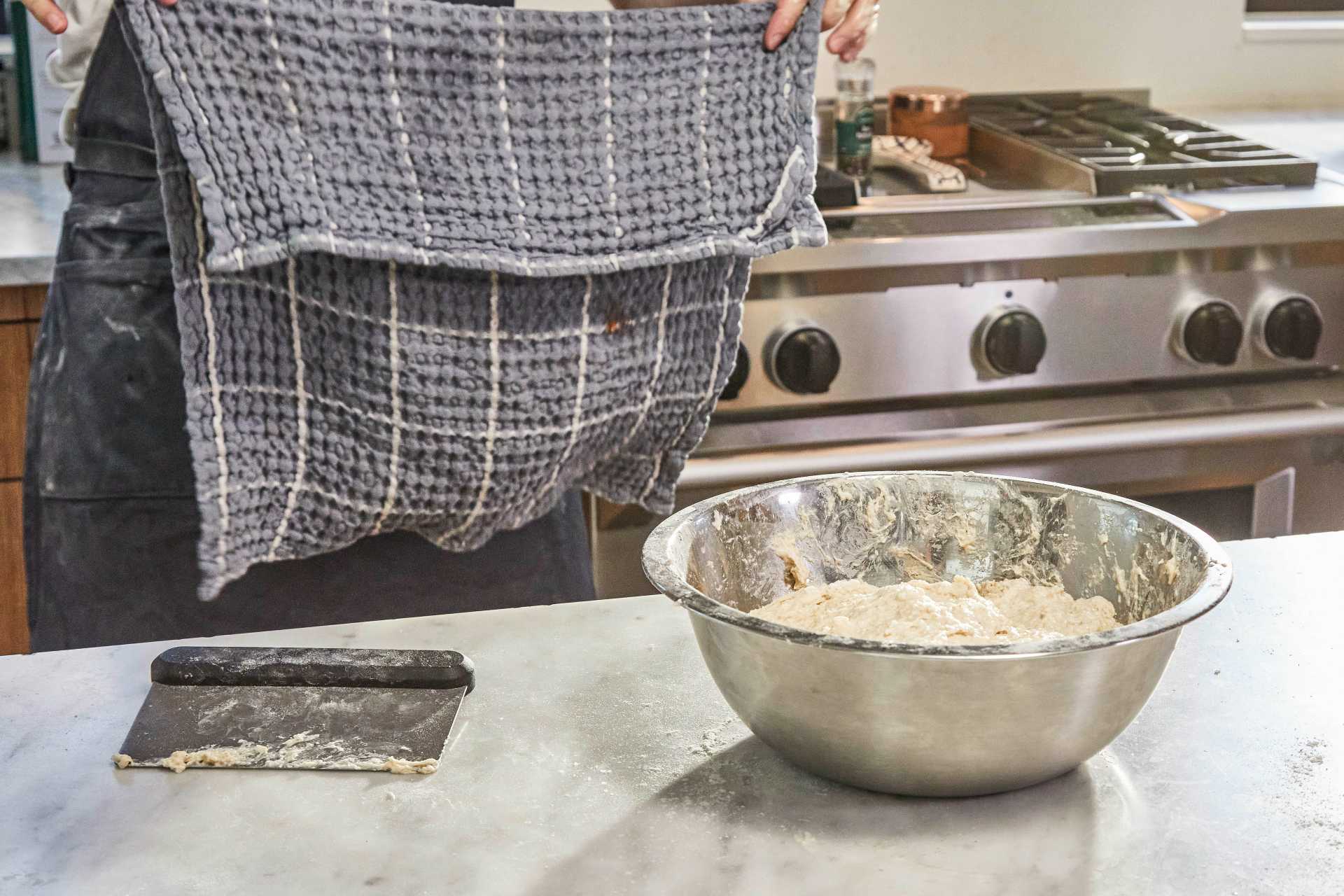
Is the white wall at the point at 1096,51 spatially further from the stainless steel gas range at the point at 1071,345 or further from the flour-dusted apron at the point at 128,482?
the flour-dusted apron at the point at 128,482

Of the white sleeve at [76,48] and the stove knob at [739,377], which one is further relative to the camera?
the stove knob at [739,377]

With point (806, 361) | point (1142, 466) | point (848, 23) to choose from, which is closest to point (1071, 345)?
point (1142, 466)

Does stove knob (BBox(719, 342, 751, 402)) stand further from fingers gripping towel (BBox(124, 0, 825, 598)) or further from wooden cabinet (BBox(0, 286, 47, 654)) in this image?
wooden cabinet (BBox(0, 286, 47, 654))

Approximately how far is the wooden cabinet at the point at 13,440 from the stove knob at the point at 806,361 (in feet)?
2.48

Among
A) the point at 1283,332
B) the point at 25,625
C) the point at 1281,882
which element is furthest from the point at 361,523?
the point at 1283,332

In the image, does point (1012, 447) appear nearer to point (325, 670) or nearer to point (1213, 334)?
point (1213, 334)

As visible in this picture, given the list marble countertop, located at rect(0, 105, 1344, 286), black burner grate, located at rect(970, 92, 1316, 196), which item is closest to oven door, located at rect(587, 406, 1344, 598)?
black burner grate, located at rect(970, 92, 1316, 196)

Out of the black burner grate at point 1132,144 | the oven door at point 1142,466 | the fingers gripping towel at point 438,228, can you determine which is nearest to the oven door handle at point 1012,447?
the oven door at point 1142,466

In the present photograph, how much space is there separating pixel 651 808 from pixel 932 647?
143 mm

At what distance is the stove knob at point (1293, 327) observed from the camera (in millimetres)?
1558

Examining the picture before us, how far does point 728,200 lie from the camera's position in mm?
902

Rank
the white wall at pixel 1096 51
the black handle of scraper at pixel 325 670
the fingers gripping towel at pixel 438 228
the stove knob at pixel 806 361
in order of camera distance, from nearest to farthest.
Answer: the black handle of scraper at pixel 325 670
the fingers gripping towel at pixel 438 228
the stove knob at pixel 806 361
the white wall at pixel 1096 51

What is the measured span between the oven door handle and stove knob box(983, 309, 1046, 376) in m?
0.08

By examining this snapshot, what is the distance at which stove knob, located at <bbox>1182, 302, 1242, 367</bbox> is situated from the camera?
154 cm
